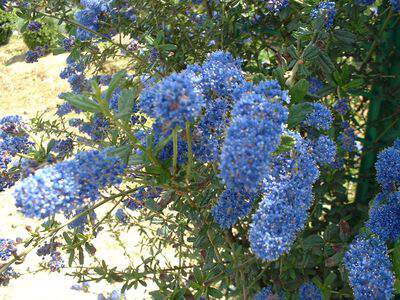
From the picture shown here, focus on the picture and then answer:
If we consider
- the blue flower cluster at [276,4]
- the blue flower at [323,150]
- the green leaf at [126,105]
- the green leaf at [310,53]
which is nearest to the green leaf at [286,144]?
the blue flower at [323,150]

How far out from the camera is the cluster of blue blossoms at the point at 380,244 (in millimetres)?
1397

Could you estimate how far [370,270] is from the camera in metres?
1.43

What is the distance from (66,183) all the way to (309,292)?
49.0 inches

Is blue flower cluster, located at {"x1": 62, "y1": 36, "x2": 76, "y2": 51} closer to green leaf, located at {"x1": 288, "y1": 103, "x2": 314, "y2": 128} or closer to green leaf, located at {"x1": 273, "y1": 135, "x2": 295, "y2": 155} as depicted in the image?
green leaf, located at {"x1": 288, "y1": 103, "x2": 314, "y2": 128}

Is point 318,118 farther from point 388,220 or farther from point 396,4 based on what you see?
point 396,4

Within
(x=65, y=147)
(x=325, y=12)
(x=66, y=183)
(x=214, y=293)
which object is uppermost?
(x=325, y=12)

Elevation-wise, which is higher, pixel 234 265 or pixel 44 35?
pixel 44 35

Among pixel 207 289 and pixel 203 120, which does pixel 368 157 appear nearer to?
pixel 207 289

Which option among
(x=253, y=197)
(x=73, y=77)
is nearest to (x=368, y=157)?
(x=253, y=197)

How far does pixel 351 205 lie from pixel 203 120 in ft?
5.37

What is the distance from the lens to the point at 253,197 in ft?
4.76

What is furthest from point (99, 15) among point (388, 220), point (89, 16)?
point (388, 220)

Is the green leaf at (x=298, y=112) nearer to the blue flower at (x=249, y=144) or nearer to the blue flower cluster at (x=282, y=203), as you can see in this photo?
the blue flower cluster at (x=282, y=203)

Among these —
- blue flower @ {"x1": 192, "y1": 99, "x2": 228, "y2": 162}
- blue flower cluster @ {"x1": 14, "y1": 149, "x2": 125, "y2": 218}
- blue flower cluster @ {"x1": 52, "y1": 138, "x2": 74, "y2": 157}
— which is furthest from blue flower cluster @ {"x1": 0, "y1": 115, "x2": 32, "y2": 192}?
blue flower @ {"x1": 192, "y1": 99, "x2": 228, "y2": 162}
